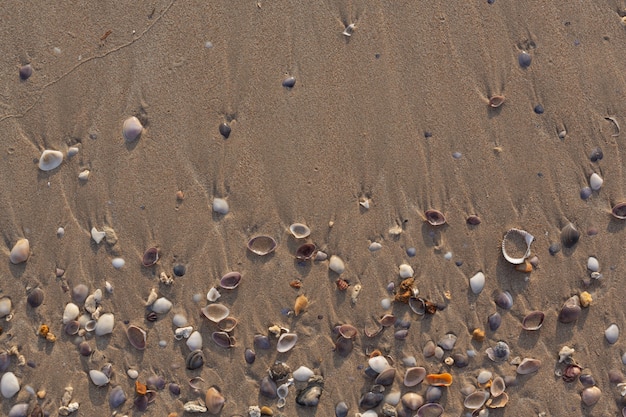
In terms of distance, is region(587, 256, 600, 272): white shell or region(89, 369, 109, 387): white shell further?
region(587, 256, 600, 272): white shell

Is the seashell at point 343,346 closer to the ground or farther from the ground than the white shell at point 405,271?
closer to the ground

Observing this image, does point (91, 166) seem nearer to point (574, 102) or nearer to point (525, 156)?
point (525, 156)

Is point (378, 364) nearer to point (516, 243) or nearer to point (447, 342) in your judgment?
point (447, 342)

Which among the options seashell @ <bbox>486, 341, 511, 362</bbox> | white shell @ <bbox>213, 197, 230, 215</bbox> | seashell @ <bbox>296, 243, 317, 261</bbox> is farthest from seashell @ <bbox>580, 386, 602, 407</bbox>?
white shell @ <bbox>213, 197, 230, 215</bbox>

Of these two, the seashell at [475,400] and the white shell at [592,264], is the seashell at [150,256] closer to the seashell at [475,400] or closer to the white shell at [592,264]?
the seashell at [475,400]

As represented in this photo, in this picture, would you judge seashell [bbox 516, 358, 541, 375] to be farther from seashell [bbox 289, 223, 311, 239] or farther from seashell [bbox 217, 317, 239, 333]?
seashell [bbox 217, 317, 239, 333]

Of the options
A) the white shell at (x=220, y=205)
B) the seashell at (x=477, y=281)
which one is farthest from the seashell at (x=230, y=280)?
the seashell at (x=477, y=281)
